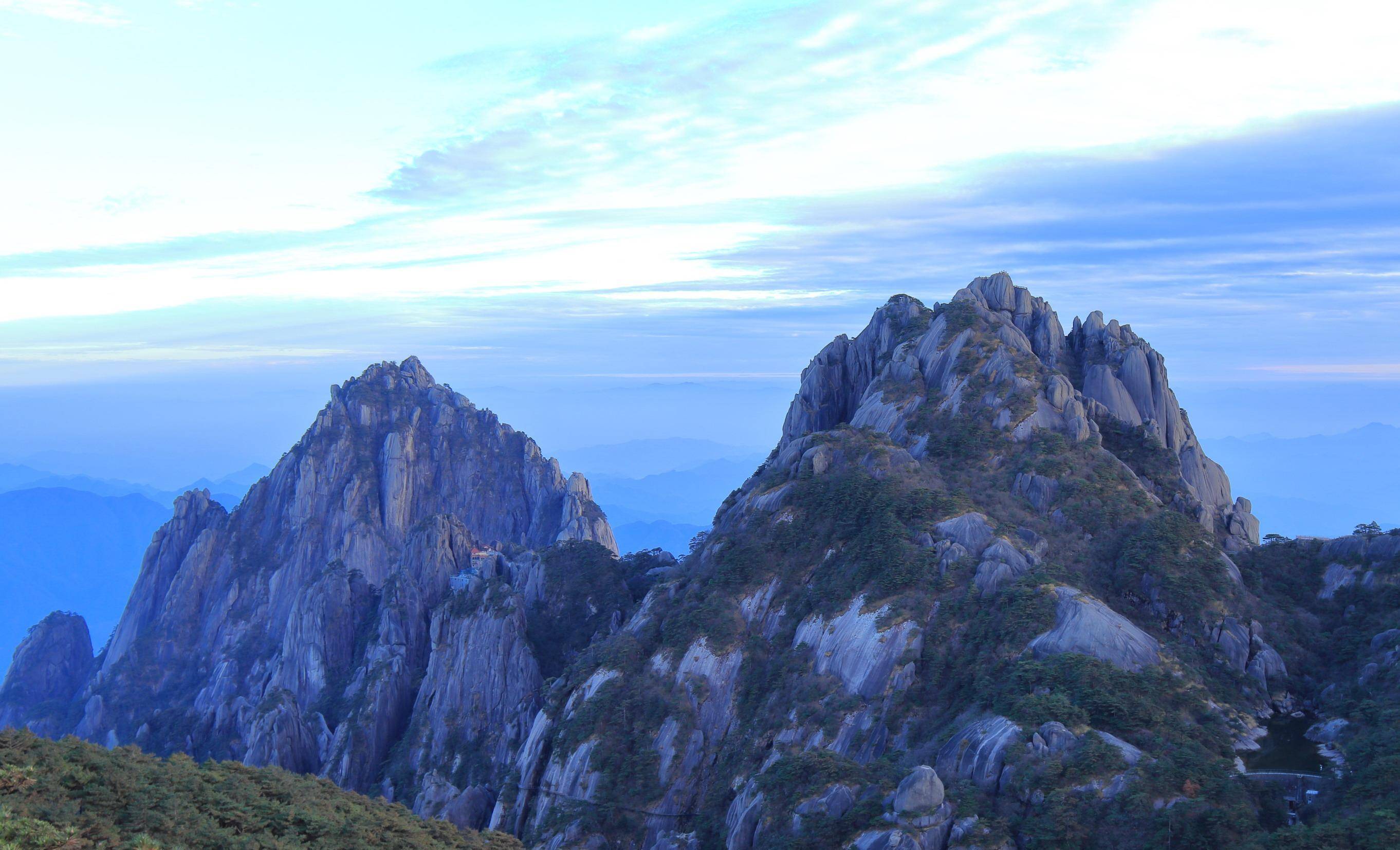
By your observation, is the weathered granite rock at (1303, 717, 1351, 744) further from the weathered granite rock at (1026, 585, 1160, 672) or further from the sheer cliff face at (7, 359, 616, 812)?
the sheer cliff face at (7, 359, 616, 812)

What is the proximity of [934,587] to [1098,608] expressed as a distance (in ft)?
30.6

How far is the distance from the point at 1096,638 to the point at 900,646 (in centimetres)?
1070

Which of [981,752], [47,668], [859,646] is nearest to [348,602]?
[47,668]

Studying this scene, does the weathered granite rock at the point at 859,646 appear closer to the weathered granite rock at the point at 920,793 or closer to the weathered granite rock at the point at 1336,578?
the weathered granite rock at the point at 920,793

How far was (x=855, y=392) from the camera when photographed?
85375 millimetres

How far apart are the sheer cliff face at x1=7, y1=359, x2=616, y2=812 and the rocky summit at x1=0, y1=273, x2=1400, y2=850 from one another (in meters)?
0.74

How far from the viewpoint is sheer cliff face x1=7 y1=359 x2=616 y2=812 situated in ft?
296

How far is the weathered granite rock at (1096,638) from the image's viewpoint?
46156mm

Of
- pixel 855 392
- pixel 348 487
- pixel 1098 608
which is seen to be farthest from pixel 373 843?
pixel 348 487

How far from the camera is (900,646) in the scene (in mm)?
51719

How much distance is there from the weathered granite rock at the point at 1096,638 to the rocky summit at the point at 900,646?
0.51 ft

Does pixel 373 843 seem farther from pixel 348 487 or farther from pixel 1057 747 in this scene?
pixel 348 487

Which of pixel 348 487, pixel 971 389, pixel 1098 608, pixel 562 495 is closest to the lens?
pixel 1098 608

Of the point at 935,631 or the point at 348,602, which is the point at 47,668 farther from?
the point at 935,631
